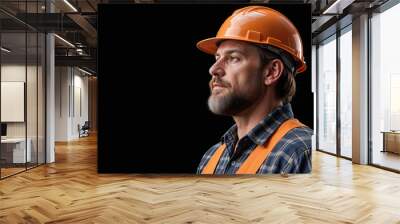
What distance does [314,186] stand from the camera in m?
6.06

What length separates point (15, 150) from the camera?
759cm

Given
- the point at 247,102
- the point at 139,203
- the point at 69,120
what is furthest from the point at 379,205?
the point at 69,120

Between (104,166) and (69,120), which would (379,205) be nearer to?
(104,166)

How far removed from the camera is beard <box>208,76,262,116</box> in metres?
4.26

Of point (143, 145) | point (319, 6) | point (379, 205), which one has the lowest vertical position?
point (379, 205)

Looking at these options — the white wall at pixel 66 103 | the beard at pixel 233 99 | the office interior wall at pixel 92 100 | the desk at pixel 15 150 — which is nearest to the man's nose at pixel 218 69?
the beard at pixel 233 99

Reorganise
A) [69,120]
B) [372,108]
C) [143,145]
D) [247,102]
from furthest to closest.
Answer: [69,120], [372,108], [143,145], [247,102]

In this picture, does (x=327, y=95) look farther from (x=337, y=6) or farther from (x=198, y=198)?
(x=198, y=198)

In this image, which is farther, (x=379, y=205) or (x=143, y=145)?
(x=143, y=145)

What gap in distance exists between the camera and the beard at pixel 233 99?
426 centimetres

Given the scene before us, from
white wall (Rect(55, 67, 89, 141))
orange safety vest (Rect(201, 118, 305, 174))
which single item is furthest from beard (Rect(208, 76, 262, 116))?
white wall (Rect(55, 67, 89, 141))

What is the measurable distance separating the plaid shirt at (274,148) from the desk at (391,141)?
144 inches

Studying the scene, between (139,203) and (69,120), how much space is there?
12881 millimetres

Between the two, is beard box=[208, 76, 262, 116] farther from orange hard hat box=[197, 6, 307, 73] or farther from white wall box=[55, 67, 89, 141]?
white wall box=[55, 67, 89, 141]
